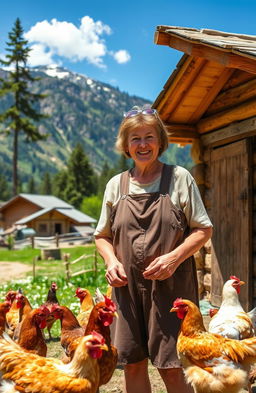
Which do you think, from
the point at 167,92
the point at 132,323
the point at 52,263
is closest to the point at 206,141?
the point at 167,92

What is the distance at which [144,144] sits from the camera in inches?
125

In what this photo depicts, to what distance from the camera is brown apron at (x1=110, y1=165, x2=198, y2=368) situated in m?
3.02

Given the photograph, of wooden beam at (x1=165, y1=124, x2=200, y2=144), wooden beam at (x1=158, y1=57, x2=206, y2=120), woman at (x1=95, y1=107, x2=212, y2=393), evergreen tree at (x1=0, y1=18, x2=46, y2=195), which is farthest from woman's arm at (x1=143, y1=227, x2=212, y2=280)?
evergreen tree at (x1=0, y1=18, x2=46, y2=195)

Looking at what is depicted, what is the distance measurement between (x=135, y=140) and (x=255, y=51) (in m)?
2.10

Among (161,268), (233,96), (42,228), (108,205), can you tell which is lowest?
(42,228)

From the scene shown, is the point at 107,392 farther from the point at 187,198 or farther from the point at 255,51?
the point at 255,51

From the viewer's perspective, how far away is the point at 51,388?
2.80 m

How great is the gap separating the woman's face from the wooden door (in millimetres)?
3843

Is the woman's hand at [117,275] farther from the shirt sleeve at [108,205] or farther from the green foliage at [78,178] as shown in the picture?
the green foliage at [78,178]

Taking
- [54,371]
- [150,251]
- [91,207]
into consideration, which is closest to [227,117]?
[150,251]

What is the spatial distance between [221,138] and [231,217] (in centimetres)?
136

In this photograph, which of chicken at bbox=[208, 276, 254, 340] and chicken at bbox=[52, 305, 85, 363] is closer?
chicken at bbox=[208, 276, 254, 340]

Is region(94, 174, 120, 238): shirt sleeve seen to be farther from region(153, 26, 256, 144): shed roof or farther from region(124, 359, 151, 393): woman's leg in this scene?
region(153, 26, 256, 144): shed roof

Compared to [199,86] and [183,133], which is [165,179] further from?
[183,133]
